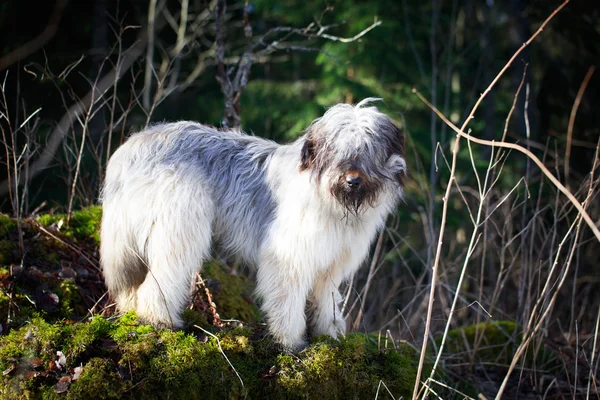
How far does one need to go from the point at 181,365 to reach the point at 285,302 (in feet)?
2.58

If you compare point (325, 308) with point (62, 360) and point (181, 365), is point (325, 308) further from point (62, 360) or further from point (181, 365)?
point (62, 360)

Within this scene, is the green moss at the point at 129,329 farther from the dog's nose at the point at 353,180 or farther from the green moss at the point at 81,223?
the dog's nose at the point at 353,180

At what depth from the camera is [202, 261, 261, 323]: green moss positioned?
4.72 m

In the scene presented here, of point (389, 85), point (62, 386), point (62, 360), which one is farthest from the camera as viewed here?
point (389, 85)

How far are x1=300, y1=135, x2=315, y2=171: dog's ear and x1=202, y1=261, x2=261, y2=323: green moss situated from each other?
162 cm

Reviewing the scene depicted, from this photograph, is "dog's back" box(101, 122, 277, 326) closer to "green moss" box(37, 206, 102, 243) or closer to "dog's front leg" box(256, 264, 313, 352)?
"dog's front leg" box(256, 264, 313, 352)

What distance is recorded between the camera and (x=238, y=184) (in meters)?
4.02

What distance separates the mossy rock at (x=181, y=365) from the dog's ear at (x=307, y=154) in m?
1.22

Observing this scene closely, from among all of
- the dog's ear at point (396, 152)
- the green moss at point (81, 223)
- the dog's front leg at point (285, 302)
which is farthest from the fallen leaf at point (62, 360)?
the dog's ear at point (396, 152)

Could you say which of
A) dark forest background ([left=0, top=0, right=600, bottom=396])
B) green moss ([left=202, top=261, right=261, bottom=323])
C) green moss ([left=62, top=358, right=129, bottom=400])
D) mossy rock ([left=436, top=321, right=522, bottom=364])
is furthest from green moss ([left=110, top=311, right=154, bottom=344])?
dark forest background ([left=0, top=0, right=600, bottom=396])

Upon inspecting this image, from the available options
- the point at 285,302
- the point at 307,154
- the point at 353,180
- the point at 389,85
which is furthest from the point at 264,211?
the point at 389,85

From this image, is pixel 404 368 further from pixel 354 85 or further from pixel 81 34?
pixel 81 34

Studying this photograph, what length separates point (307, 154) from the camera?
371 cm

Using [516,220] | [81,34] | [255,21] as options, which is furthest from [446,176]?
[81,34]
